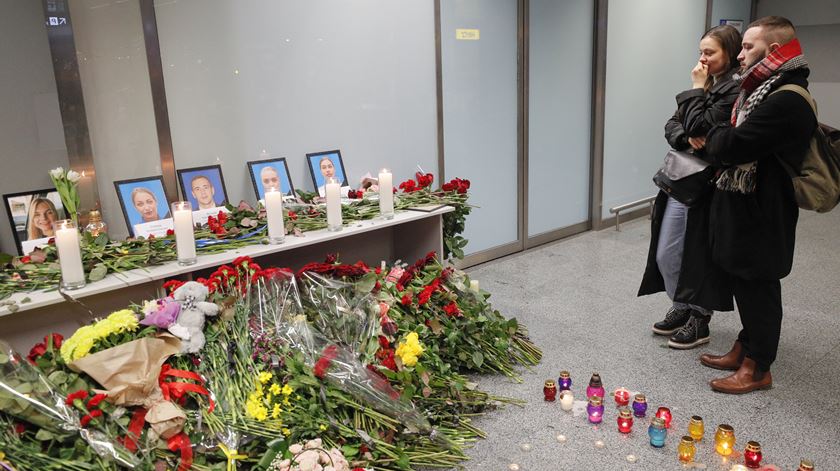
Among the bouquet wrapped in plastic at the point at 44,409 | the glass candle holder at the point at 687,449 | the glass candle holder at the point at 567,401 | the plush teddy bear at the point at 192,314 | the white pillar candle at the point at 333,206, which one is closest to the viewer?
the bouquet wrapped in plastic at the point at 44,409

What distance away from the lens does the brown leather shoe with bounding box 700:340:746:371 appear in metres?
2.85

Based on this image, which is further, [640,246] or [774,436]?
[640,246]

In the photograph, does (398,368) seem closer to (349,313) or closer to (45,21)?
(349,313)

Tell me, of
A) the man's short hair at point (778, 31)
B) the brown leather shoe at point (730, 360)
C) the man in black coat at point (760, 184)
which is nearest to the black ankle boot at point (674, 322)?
the brown leather shoe at point (730, 360)

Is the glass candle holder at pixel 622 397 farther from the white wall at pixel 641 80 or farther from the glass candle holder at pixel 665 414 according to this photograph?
the white wall at pixel 641 80

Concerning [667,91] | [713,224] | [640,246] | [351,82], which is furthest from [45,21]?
[667,91]

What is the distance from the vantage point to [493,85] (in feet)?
14.8

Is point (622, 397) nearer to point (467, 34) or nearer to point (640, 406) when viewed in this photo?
point (640, 406)

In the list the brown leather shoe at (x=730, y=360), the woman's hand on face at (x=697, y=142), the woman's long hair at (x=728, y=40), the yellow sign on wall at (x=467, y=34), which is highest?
the yellow sign on wall at (x=467, y=34)

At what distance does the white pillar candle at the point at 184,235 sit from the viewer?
7.87 feet

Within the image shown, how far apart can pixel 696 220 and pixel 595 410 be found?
3.16ft

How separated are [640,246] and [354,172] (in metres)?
2.52

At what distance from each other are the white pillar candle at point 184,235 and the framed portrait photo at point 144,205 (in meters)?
0.39

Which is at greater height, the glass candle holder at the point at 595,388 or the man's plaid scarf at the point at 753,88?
the man's plaid scarf at the point at 753,88
